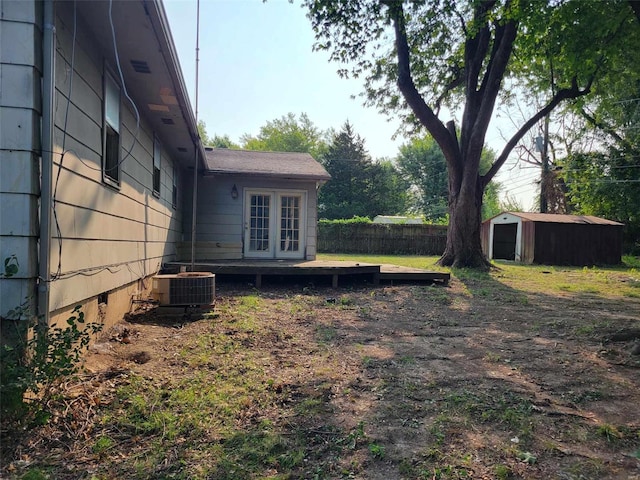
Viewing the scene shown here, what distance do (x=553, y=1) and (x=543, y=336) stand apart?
7432 millimetres

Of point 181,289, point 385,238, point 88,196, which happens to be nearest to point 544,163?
point 385,238

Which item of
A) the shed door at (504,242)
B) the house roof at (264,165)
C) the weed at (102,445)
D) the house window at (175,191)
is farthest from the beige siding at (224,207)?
the shed door at (504,242)

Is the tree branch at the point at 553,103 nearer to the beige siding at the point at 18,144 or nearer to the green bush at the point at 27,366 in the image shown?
the beige siding at the point at 18,144

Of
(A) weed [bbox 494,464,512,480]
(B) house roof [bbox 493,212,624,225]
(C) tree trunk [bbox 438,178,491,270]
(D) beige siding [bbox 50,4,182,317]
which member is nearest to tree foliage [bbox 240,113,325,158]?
(B) house roof [bbox 493,212,624,225]

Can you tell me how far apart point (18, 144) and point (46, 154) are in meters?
0.15

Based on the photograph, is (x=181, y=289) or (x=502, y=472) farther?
(x=181, y=289)

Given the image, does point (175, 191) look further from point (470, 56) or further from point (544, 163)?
point (544, 163)

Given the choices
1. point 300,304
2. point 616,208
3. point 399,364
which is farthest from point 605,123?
point 399,364

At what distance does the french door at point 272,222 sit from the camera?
1005cm

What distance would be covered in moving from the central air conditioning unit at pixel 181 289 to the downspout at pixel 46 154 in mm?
2311

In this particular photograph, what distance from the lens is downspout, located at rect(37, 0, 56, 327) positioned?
8.02 ft

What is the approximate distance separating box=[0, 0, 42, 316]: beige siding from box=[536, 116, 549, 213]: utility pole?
91.2ft

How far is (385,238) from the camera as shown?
72.5 ft

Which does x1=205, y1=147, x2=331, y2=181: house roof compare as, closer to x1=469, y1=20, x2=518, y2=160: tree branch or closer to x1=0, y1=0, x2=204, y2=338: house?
x1=0, y1=0, x2=204, y2=338: house
